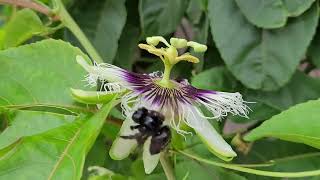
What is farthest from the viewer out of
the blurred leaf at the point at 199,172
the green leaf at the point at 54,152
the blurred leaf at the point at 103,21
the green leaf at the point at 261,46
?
the blurred leaf at the point at 103,21

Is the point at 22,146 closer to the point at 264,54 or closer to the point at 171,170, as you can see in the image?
the point at 171,170

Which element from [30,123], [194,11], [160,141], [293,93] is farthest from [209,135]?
[194,11]

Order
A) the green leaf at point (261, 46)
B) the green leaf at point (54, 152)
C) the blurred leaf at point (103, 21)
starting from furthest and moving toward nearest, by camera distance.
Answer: the blurred leaf at point (103, 21) → the green leaf at point (261, 46) → the green leaf at point (54, 152)

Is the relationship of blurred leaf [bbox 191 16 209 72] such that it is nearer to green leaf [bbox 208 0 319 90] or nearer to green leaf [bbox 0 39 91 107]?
green leaf [bbox 208 0 319 90]

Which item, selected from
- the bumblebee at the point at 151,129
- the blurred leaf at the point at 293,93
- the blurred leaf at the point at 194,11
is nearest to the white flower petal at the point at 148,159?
the bumblebee at the point at 151,129

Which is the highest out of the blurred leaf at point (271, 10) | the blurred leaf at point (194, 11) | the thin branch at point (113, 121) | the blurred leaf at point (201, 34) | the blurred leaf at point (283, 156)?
the thin branch at point (113, 121)

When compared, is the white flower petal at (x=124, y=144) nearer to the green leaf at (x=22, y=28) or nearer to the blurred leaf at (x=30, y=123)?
the blurred leaf at (x=30, y=123)

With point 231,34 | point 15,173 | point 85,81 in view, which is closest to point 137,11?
point 231,34
